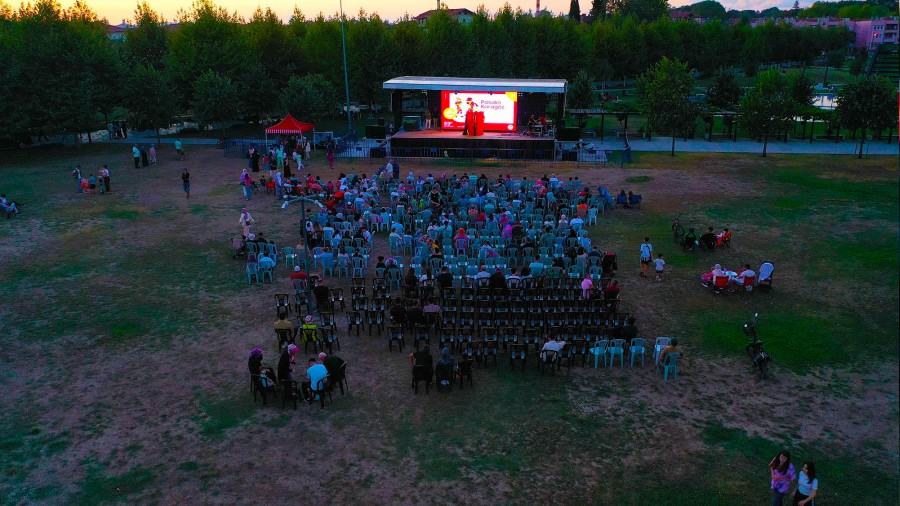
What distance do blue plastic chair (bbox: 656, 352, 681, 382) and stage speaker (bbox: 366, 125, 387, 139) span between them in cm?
3473

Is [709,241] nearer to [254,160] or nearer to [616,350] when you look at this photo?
[616,350]

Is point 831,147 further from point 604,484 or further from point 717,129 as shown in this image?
point 604,484

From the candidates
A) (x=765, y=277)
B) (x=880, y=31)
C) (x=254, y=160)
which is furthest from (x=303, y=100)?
(x=880, y=31)

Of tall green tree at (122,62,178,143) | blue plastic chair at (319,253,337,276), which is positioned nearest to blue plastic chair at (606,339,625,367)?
blue plastic chair at (319,253,337,276)

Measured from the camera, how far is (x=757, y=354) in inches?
589

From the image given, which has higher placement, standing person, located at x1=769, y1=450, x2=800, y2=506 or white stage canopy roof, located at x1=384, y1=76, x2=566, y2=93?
white stage canopy roof, located at x1=384, y1=76, x2=566, y2=93

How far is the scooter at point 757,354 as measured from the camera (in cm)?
1453

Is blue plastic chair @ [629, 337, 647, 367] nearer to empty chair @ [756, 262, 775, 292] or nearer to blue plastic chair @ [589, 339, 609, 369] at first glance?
blue plastic chair @ [589, 339, 609, 369]

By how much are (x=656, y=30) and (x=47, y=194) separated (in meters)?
77.9

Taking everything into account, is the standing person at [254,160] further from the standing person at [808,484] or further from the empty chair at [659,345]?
the standing person at [808,484]

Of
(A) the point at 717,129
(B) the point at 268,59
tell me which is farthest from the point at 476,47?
(A) the point at 717,129

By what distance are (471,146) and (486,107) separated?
4788mm

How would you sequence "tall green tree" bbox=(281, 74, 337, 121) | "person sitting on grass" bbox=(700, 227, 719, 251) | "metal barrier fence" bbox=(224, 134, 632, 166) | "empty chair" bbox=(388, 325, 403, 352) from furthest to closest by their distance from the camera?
"tall green tree" bbox=(281, 74, 337, 121) < "metal barrier fence" bbox=(224, 134, 632, 166) < "person sitting on grass" bbox=(700, 227, 719, 251) < "empty chair" bbox=(388, 325, 403, 352)

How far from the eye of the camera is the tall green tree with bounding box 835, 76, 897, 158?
135 ft
